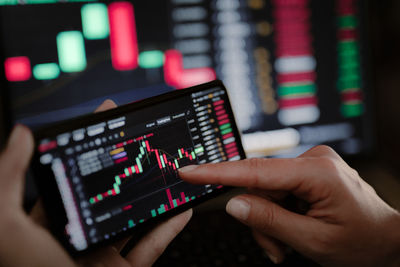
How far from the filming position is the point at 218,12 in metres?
0.71

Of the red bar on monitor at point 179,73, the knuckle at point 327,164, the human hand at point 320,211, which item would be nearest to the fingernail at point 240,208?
the human hand at point 320,211

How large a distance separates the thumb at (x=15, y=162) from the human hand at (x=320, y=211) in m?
0.18

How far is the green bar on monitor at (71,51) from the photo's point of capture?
2.19ft

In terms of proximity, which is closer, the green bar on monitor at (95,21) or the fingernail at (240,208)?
the fingernail at (240,208)

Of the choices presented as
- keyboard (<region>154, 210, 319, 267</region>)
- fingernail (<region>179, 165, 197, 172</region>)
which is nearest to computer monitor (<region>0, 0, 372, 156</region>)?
keyboard (<region>154, 210, 319, 267</region>)

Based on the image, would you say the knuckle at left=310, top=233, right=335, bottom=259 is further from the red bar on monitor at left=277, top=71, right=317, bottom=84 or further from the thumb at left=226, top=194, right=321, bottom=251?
the red bar on monitor at left=277, top=71, right=317, bottom=84

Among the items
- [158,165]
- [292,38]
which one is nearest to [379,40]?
[292,38]

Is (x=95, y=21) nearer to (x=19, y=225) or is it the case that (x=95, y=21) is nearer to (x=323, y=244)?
(x=19, y=225)

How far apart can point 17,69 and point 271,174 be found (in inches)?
20.8

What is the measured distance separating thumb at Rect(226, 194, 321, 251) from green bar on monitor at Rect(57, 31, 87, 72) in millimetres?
427

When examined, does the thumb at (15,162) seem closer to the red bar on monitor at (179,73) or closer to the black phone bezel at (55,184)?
the black phone bezel at (55,184)

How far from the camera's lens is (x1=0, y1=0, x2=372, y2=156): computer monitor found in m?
0.67

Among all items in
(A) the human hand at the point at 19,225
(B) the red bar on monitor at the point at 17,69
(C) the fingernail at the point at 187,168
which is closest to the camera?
(A) the human hand at the point at 19,225

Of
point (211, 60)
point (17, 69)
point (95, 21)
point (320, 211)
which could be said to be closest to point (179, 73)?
point (211, 60)
